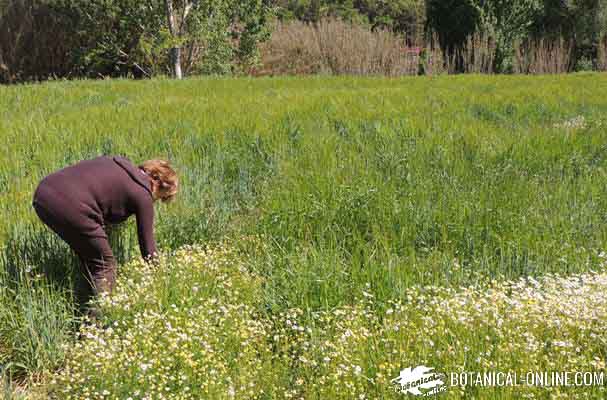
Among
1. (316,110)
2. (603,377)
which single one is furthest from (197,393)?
(316,110)

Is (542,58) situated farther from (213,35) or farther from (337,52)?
(213,35)

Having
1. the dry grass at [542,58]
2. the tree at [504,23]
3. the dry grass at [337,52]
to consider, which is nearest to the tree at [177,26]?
the dry grass at [337,52]

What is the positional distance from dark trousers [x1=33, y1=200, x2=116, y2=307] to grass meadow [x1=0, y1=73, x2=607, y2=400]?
141 millimetres

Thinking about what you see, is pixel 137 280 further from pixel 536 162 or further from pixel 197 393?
pixel 536 162

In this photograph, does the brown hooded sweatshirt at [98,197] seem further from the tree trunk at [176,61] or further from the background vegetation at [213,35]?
the tree trunk at [176,61]

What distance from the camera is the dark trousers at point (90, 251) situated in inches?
125

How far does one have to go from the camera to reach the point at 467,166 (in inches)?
208

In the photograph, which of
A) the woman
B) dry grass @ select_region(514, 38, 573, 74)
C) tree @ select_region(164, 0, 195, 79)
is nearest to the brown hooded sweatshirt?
the woman

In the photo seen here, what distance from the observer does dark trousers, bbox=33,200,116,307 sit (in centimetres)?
318

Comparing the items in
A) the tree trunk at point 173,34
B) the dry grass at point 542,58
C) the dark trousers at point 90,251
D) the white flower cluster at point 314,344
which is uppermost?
the tree trunk at point 173,34

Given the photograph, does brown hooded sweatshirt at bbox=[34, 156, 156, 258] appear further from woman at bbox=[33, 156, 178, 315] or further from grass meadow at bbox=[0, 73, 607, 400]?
grass meadow at bbox=[0, 73, 607, 400]

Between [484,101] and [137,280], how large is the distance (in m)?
6.89

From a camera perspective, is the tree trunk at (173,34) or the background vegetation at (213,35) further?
the background vegetation at (213,35)

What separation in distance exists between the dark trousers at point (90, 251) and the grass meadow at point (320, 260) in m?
0.14
